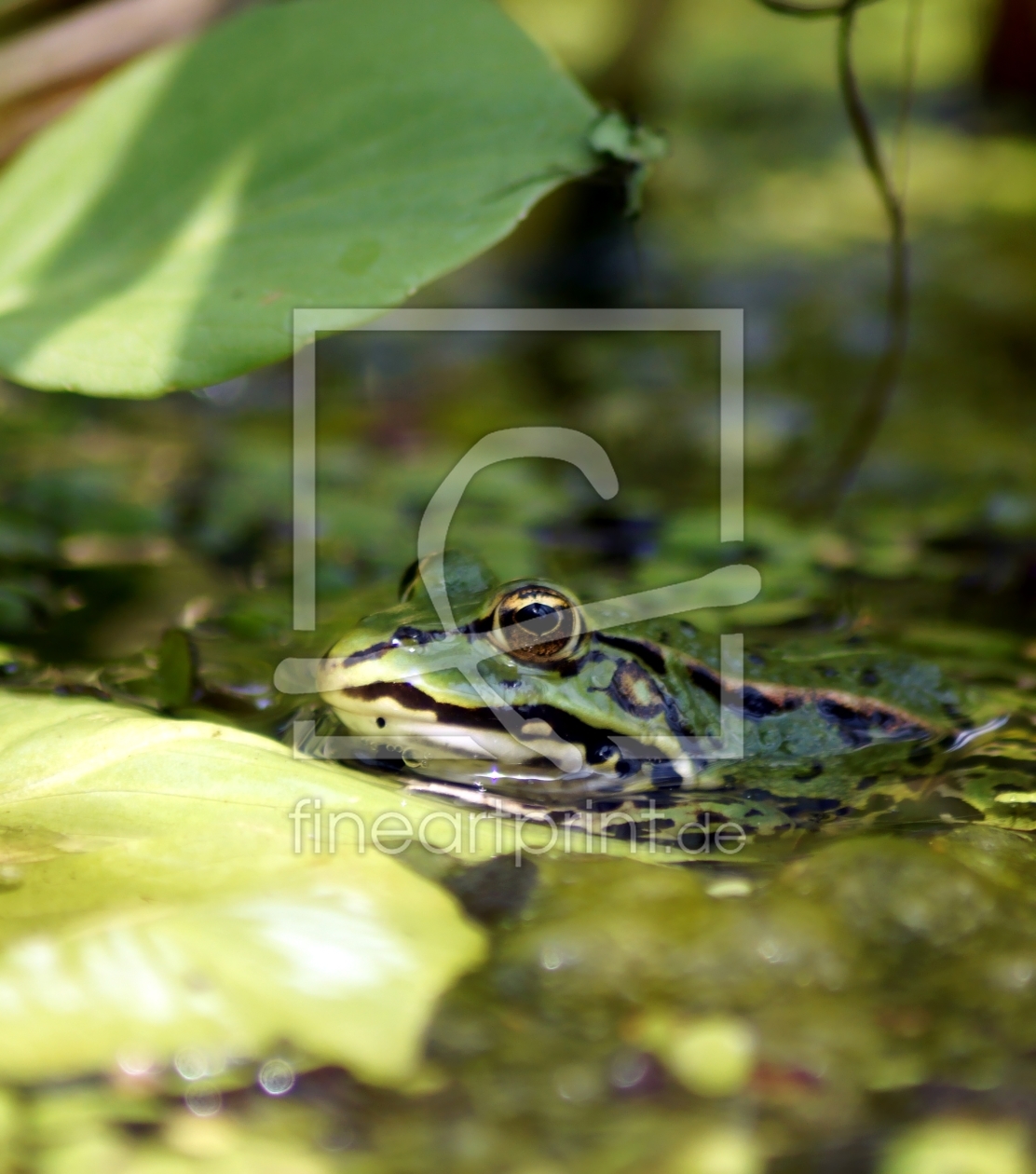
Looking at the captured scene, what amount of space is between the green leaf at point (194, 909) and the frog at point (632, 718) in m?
0.20

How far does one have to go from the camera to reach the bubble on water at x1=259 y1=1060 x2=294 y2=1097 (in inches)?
30.2

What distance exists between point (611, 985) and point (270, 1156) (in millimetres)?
292

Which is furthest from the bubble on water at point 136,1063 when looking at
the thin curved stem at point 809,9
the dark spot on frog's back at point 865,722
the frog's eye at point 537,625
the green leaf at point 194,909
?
the thin curved stem at point 809,9

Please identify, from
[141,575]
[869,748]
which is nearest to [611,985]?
[869,748]

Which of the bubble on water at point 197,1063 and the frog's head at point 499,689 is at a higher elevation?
the frog's head at point 499,689

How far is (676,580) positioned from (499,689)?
538mm

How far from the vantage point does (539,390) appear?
264cm

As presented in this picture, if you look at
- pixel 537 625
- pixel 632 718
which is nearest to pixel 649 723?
pixel 632 718

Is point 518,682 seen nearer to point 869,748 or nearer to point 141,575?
point 869,748

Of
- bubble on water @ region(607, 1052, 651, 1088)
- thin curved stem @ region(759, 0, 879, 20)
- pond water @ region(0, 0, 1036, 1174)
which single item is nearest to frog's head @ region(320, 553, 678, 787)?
pond water @ region(0, 0, 1036, 1174)

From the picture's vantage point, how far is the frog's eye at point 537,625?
1.29 meters

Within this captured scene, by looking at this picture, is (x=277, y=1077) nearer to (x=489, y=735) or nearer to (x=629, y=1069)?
(x=629, y=1069)

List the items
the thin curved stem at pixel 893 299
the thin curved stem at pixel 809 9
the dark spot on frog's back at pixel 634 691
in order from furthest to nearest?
the thin curved stem at pixel 893 299 < the thin curved stem at pixel 809 9 < the dark spot on frog's back at pixel 634 691

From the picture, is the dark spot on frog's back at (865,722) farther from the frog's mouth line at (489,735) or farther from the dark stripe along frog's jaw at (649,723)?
the frog's mouth line at (489,735)
